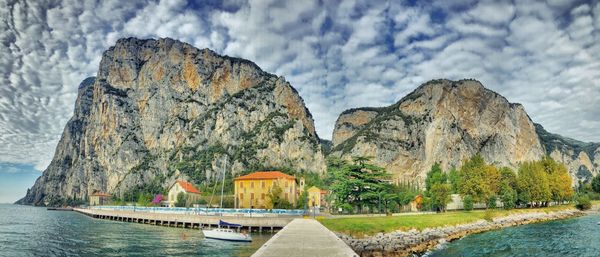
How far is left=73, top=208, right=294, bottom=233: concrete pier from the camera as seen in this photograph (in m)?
65.3

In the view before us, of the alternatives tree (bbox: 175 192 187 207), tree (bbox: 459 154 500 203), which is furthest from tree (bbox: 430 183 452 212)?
tree (bbox: 175 192 187 207)

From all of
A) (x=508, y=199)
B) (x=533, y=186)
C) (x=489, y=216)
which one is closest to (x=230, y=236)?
(x=489, y=216)

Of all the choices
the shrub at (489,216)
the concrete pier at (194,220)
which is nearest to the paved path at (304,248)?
the concrete pier at (194,220)

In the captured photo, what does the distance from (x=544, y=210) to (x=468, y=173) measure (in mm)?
27325

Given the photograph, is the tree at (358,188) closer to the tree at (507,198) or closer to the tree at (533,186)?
the tree at (507,198)

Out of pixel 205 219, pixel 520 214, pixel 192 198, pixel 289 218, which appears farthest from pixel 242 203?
pixel 520 214

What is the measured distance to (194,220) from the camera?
76.5 metres

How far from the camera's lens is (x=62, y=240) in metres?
56.8

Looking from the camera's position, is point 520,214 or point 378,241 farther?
point 520,214

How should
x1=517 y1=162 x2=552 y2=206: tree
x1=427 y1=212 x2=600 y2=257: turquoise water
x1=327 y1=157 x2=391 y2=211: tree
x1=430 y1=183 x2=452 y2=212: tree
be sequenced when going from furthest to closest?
x1=517 y1=162 x2=552 y2=206: tree → x1=430 y1=183 x2=452 y2=212: tree → x1=327 y1=157 x2=391 y2=211: tree → x1=427 y1=212 x2=600 y2=257: turquoise water

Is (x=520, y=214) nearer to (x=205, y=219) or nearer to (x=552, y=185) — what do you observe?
(x=552, y=185)

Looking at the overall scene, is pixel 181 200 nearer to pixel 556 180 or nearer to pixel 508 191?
pixel 508 191

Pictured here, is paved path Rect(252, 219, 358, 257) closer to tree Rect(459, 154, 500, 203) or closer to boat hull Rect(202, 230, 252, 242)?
boat hull Rect(202, 230, 252, 242)

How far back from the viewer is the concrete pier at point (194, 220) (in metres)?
65.3
